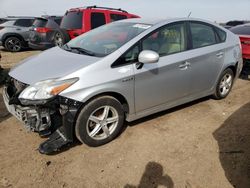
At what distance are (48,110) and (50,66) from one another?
64cm

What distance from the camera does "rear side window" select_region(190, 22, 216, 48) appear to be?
4348 millimetres

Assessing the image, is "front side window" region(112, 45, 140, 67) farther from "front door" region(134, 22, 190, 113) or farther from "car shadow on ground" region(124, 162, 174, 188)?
"car shadow on ground" region(124, 162, 174, 188)

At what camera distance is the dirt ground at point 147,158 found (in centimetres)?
292

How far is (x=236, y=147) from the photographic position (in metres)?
3.59

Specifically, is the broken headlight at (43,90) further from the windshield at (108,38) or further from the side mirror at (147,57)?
the side mirror at (147,57)

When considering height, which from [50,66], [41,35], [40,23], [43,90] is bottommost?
[41,35]

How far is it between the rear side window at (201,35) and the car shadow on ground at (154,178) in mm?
2234

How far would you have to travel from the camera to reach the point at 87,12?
8570 mm

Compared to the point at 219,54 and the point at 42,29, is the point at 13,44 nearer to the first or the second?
the point at 42,29

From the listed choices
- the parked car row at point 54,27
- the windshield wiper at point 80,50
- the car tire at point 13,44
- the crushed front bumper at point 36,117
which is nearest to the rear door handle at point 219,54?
the windshield wiper at point 80,50

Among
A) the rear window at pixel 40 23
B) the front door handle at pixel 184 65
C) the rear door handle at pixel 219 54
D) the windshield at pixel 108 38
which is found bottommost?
the rear window at pixel 40 23

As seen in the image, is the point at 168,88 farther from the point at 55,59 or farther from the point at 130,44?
the point at 55,59

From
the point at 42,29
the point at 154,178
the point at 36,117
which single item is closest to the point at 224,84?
the point at 154,178

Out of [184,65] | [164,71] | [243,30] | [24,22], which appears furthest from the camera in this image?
[24,22]
